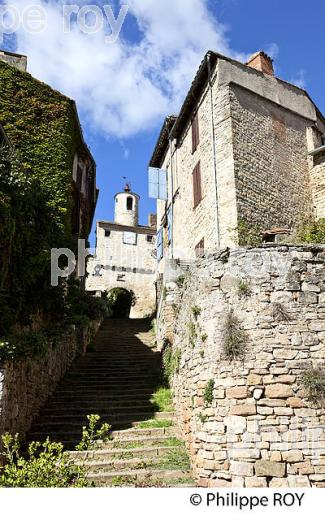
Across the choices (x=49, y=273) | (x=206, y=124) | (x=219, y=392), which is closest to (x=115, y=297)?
(x=206, y=124)

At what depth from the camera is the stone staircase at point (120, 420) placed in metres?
6.64

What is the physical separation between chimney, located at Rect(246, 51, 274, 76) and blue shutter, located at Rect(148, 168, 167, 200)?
5.81 meters

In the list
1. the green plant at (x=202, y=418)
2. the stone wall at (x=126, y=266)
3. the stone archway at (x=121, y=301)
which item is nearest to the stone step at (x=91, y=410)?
the green plant at (x=202, y=418)

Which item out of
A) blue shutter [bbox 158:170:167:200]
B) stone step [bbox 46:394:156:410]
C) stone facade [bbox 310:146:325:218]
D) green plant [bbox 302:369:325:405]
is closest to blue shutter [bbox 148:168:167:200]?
blue shutter [bbox 158:170:167:200]

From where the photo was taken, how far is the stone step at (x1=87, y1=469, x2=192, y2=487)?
6.43 m

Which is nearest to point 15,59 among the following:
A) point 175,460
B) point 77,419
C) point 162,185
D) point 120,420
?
point 162,185

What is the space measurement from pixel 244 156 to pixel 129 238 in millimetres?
19534

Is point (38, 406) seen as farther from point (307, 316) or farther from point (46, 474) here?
point (307, 316)

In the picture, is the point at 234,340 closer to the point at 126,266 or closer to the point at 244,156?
the point at 244,156

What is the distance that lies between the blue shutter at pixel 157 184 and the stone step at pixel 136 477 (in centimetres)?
1282

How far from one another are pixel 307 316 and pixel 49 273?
5998 millimetres

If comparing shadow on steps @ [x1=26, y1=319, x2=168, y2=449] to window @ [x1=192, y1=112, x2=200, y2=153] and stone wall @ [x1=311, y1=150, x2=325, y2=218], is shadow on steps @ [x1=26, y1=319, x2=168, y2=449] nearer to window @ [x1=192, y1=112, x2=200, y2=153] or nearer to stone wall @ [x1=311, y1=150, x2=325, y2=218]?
window @ [x1=192, y1=112, x2=200, y2=153]

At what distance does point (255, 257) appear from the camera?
22.2 ft

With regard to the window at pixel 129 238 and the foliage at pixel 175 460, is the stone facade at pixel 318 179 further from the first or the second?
the window at pixel 129 238
